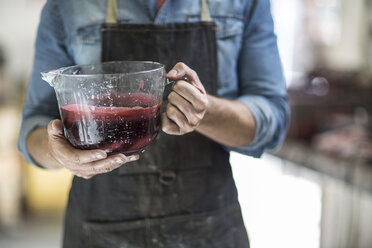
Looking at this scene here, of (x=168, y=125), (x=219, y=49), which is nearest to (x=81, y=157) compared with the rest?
(x=168, y=125)

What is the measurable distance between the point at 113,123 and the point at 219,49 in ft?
Result: 1.45

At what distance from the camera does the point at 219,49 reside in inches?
40.1

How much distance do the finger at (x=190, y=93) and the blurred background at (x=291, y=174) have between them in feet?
1.64

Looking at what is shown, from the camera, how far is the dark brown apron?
0.97 meters

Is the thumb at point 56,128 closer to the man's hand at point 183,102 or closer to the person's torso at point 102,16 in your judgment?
the man's hand at point 183,102

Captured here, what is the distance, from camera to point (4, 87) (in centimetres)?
350

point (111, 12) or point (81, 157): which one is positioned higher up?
point (111, 12)

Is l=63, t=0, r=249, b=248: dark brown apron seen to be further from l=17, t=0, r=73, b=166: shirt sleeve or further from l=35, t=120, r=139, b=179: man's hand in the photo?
l=35, t=120, r=139, b=179: man's hand

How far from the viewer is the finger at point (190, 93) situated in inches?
26.5

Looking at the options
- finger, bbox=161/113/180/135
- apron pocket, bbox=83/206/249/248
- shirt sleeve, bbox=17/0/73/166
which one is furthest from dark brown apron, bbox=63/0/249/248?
finger, bbox=161/113/180/135

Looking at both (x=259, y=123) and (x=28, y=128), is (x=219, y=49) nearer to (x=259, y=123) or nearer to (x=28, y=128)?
(x=259, y=123)

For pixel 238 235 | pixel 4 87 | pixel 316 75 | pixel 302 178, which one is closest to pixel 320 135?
pixel 302 178

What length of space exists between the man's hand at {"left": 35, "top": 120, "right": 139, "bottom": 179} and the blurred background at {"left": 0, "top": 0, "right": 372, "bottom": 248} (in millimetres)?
550

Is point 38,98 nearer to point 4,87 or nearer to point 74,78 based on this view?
point 74,78
